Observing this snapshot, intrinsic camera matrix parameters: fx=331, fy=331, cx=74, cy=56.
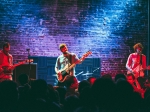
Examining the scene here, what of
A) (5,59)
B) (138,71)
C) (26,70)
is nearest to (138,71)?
(138,71)

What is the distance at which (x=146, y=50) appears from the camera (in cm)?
1255

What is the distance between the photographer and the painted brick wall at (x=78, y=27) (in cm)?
1128

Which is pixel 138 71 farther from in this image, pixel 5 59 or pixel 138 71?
pixel 5 59

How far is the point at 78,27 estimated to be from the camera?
1188 cm

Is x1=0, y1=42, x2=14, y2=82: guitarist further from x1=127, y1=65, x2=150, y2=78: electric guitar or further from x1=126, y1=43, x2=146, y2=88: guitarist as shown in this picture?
x1=127, y1=65, x2=150, y2=78: electric guitar

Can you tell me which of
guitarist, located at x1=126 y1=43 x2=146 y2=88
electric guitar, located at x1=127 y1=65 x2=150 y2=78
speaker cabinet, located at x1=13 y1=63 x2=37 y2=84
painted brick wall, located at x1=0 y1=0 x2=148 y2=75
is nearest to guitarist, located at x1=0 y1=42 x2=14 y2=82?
speaker cabinet, located at x1=13 y1=63 x2=37 y2=84

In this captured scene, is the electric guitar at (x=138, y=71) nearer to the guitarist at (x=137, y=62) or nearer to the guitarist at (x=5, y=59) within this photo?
the guitarist at (x=137, y=62)

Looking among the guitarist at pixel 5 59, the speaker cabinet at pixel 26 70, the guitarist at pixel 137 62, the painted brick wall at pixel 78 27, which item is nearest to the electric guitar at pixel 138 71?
the guitarist at pixel 137 62

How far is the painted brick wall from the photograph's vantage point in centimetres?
1128

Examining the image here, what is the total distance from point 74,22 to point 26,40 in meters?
1.85

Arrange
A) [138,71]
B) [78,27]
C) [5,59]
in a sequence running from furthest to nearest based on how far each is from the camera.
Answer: [78,27] < [138,71] < [5,59]

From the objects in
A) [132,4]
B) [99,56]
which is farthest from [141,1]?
[99,56]

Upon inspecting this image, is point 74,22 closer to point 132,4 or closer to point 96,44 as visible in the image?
point 96,44

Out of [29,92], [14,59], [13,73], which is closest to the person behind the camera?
[29,92]
